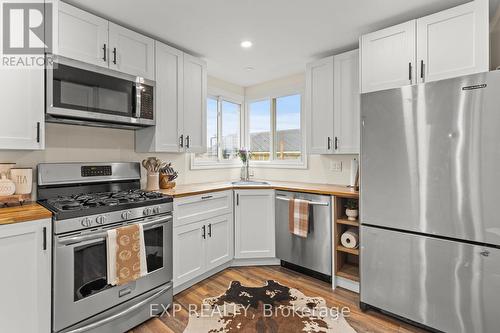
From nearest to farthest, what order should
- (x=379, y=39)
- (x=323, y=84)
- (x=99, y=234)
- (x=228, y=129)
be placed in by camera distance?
(x=99, y=234) < (x=379, y=39) < (x=323, y=84) < (x=228, y=129)

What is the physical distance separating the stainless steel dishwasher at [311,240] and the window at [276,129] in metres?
1.00

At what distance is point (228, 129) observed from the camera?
13.4 feet

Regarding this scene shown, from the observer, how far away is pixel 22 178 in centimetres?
189

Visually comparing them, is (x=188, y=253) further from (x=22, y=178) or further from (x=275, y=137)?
(x=275, y=137)

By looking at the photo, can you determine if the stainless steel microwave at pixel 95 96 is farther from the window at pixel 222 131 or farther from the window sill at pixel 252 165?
the window at pixel 222 131

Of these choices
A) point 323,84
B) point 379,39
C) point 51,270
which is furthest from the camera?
point 323,84

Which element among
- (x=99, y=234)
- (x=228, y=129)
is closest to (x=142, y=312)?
(x=99, y=234)

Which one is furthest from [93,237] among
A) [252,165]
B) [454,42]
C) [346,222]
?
[454,42]

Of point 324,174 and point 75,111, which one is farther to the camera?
point 324,174

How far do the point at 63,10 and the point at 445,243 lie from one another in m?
3.24

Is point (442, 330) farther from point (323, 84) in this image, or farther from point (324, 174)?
point (323, 84)

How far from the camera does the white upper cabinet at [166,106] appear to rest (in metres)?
2.59

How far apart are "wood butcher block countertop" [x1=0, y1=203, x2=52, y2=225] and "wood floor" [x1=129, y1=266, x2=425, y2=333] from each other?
109 centimetres

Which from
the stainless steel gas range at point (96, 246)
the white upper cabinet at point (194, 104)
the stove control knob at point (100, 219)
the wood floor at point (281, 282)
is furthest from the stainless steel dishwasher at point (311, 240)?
the stove control knob at point (100, 219)
